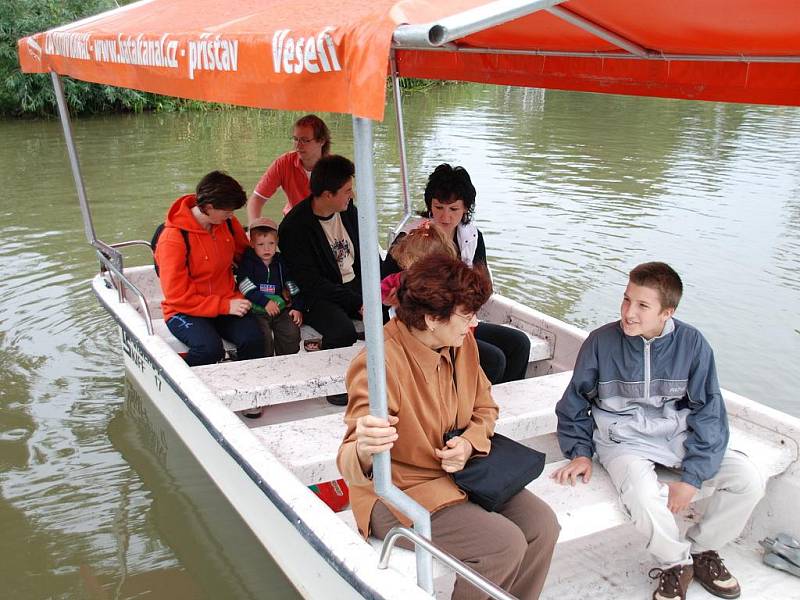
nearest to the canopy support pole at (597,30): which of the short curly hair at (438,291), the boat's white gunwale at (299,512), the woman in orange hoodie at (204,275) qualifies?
the short curly hair at (438,291)

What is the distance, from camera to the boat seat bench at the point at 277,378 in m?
3.87

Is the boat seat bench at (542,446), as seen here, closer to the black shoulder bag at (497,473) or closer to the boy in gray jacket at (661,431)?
the boy in gray jacket at (661,431)

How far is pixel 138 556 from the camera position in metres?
3.96

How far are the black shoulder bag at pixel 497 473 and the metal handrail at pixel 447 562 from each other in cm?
34

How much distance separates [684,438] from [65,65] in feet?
12.7

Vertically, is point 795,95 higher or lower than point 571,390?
higher

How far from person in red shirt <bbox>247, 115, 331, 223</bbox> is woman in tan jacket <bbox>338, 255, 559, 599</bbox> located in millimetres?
2917

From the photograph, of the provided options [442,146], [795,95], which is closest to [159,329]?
[795,95]

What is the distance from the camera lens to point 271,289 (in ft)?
15.4

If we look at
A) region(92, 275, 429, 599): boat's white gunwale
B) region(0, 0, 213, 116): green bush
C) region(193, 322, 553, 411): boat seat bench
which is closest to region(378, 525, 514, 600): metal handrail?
region(92, 275, 429, 599): boat's white gunwale

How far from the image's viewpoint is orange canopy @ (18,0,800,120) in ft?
6.42

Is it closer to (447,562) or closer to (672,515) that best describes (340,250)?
(672,515)

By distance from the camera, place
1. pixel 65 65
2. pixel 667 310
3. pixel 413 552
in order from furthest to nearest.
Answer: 1. pixel 65 65
2. pixel 667 310
3. pixel 413 552

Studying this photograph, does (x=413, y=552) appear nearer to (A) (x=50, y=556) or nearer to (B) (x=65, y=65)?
(A) (x=50, y=556)
